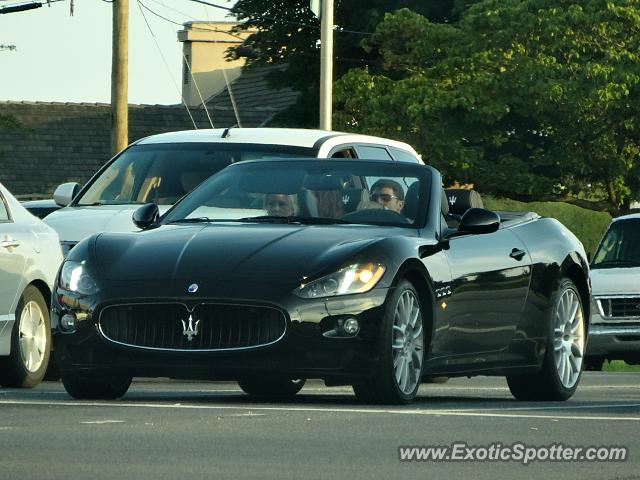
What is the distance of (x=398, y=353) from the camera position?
10711 mm

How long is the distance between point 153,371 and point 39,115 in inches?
1709

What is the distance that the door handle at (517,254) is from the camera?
1216 centimetres

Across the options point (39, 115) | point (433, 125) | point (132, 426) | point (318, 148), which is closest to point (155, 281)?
point (132, 426)

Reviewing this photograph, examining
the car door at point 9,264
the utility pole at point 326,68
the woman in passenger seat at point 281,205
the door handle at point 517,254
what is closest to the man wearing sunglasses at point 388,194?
the woman in passenger seat at point 281,205

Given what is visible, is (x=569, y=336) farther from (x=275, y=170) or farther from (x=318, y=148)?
(x=318, y=148)

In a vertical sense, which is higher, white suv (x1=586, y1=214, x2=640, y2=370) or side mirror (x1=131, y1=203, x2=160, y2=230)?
side mirror (x1=131, y1=203, x2=160, y2=230)

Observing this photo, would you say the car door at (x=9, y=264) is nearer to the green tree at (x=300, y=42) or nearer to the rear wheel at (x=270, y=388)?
the rear wheel at (x=270, y=388)

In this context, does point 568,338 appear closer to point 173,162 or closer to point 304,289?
point 304,289

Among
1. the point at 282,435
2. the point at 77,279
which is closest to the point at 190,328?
the point at 77,279

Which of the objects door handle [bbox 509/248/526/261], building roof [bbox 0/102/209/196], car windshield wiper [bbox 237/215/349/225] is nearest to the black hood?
car windshield wiper [bbox 237/215/349/225]

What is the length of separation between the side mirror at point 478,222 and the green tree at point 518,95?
77.0ft

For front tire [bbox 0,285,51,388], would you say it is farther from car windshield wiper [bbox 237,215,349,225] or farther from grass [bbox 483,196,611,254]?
grass [bbox 483,196,611,254]

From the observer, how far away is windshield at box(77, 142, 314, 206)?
51.6ft

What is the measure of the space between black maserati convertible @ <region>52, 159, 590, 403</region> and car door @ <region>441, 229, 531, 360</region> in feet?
0.04
